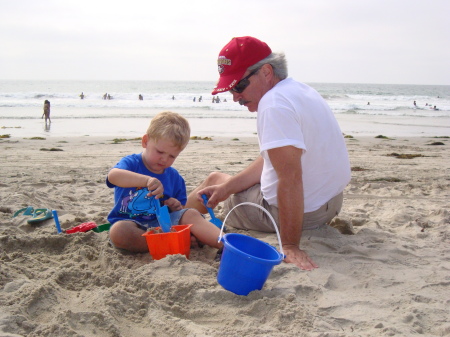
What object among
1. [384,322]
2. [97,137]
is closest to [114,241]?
[384,322]

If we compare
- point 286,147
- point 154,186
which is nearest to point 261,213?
point 286,147

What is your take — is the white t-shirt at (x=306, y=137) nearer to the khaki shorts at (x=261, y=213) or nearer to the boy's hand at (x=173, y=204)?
the khaki shorts at (x=261, y=213)

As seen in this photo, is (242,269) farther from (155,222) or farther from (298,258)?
(155,222)

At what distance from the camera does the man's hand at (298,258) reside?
8.56ft

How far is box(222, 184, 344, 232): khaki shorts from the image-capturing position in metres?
3.10

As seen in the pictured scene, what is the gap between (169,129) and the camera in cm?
294

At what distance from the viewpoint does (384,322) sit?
198cm

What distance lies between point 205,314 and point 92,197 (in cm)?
287

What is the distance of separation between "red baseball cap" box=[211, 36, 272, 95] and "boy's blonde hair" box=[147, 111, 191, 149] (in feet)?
1.19

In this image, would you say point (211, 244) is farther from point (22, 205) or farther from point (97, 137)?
point (97, 137)

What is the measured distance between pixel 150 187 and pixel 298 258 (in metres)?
1.02

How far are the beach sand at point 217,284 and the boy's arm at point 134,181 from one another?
0.45 m

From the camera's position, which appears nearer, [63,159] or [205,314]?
[205,314]

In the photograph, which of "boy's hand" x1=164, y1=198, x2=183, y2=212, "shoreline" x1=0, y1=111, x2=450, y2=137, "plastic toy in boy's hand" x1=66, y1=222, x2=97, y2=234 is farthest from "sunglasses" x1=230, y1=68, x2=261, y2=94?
"shoreline" x1=0, y1=111, x2=450, y2=137
